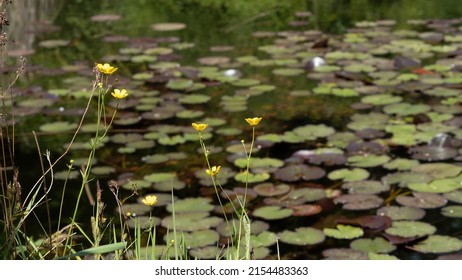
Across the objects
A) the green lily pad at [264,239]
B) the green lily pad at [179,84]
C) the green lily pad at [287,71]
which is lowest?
the green lily pad at [264,239]

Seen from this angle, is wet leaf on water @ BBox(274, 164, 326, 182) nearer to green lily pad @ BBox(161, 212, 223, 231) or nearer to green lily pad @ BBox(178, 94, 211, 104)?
green lily pad @ BBox(161, 212, 223, 231)

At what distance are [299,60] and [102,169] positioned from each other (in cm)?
159

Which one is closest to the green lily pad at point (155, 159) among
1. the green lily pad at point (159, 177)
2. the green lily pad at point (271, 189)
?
the green lily pad at point (159, 177)

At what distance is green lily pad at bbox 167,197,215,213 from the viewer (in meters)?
2.46

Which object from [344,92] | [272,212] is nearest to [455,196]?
[272,212]

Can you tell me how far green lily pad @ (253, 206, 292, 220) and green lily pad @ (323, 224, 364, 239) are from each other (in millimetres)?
155

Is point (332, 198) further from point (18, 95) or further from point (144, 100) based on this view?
point (18, 95)

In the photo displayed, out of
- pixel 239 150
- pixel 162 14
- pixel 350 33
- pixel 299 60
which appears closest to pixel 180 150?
pixel 239 150

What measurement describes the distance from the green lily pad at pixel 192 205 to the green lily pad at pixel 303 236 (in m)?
0.29

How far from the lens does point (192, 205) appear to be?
2492mm

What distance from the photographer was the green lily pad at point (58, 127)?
3.18 meters

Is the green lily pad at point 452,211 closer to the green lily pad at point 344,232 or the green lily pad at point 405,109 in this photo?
the green lily pad at point 344,232

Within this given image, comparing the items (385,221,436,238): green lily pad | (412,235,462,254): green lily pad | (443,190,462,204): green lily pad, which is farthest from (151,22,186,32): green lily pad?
(412,235,462,254): green lily pad

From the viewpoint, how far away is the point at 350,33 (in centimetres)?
459
